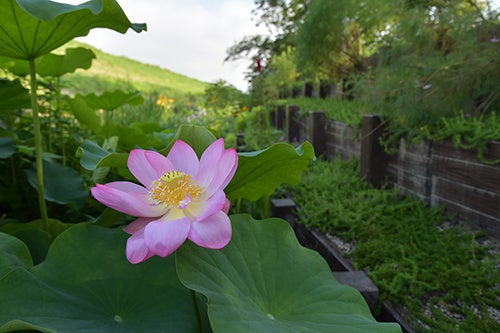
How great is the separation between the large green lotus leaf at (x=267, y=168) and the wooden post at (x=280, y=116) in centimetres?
681

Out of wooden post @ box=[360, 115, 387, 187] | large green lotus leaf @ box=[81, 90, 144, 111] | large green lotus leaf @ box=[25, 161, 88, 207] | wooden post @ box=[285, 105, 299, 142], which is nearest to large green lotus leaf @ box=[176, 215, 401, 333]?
large green lotus leaf @ box=[25, 161, 88, 207]

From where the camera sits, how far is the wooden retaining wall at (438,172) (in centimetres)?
223

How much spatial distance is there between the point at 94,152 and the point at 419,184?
2.56 meters

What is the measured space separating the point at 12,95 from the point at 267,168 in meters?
0.63

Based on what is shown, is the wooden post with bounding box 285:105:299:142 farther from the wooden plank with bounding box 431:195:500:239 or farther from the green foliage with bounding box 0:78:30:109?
the green foliage with bounding box 0:78:30:109

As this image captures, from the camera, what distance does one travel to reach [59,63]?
1319 mm

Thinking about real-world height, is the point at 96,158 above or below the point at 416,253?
above

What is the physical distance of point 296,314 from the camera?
1.75ft

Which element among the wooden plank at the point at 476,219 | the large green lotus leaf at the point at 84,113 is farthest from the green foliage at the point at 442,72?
the large green lotus leaf at the point at 84,113

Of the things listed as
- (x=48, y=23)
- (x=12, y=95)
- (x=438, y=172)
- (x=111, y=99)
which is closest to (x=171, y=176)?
(x=48, y=23)

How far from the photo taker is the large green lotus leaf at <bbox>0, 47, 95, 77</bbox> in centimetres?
123

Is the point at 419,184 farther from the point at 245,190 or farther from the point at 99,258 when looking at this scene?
the point at 99,258

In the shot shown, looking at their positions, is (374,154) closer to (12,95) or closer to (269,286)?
(12,95)

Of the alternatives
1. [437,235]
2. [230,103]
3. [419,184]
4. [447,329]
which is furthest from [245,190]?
[230,103]
